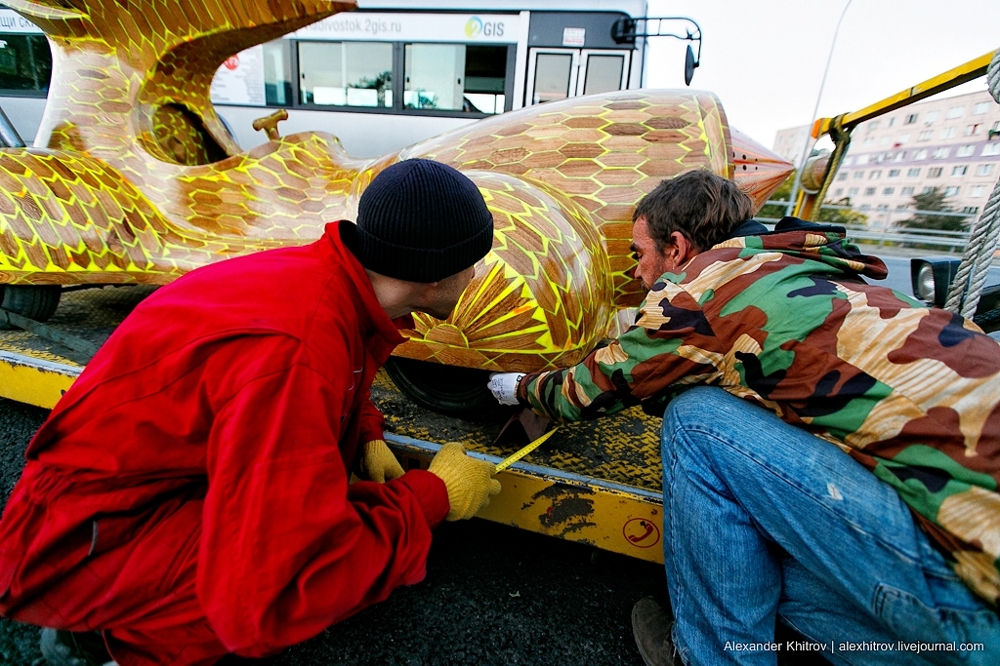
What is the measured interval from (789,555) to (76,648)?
156cm

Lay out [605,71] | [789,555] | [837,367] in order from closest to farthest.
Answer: [837,367] → [789,555] → [605,71]

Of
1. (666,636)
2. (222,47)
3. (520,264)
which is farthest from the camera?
(222,47)

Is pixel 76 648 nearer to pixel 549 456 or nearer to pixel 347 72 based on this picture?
pixel 549 456

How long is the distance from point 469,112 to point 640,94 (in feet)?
16.6

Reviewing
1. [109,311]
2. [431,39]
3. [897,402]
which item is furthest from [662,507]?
[431,39]

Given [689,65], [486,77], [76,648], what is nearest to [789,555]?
[76,648]

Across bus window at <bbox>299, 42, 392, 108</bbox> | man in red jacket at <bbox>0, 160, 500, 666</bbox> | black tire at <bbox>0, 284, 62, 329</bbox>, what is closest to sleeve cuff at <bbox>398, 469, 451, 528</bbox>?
man in red jacket at <bbox>0, 160, 500, 666</bbox>

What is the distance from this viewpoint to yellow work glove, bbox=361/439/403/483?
1.48m

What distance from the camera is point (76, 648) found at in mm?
1066

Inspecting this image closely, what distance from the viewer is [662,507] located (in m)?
1.43

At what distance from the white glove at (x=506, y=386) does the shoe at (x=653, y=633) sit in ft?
2.28

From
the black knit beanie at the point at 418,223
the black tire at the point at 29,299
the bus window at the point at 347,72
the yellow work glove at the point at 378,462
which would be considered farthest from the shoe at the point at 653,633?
the bus window at the point at 347,72

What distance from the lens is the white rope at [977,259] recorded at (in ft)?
4.76

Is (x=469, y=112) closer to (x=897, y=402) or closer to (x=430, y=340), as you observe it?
(x=430, y=340)
